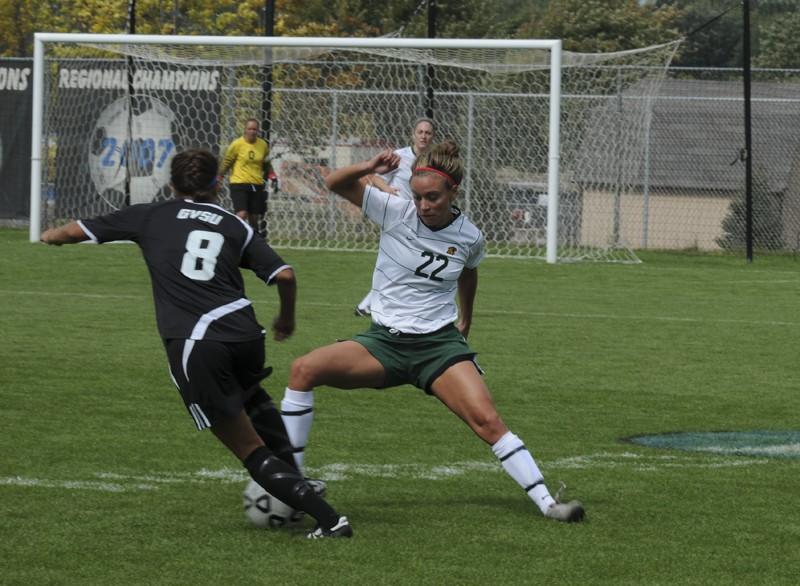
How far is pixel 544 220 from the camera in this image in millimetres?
25797

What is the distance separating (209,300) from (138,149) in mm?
21344

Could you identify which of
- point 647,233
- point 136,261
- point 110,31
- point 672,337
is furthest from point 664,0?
point 672,337

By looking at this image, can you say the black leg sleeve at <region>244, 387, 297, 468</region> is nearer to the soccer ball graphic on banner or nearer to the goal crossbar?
the goal crossbar

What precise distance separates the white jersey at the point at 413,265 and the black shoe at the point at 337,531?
3.44 feet

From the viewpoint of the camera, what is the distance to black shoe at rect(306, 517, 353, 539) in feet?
20.7

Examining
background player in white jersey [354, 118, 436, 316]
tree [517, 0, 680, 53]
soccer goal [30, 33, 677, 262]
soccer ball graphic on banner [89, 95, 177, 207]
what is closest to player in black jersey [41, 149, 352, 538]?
background player in white jersey [354, 118, 436, 316]

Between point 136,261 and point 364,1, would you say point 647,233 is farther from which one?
point 364,1

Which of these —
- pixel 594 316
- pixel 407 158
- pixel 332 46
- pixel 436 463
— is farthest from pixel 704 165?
pixel 436 463

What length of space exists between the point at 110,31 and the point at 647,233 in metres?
16.5

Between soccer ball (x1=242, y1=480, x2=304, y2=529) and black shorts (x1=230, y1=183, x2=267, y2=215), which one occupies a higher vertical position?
black shorts (x1=230, y1=183, x2=267, y2=215)

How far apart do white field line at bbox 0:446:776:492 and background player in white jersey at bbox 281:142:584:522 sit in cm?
87

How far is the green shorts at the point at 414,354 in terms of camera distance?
274 inches

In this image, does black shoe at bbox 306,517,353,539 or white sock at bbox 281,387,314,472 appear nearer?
black shoe at bbox 306,517,353,539

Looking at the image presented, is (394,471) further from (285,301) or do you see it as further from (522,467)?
(285,301)
